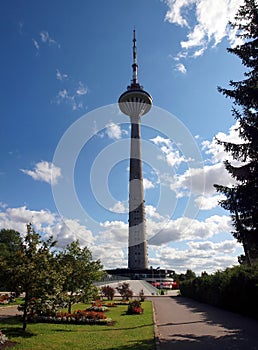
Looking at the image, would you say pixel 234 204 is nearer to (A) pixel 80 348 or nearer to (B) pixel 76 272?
(A) pixel 80 348

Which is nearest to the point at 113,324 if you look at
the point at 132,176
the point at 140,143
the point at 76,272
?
the point at 76,272

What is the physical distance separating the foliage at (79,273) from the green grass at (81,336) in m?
3.83

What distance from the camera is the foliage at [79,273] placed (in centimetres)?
1903

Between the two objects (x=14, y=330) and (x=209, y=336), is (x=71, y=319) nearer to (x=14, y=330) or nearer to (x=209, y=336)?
(x=14, y=330)

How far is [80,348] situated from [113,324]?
21.0 feet

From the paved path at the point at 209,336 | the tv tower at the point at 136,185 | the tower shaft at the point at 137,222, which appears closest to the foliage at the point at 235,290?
the paved path at the point at 209,336

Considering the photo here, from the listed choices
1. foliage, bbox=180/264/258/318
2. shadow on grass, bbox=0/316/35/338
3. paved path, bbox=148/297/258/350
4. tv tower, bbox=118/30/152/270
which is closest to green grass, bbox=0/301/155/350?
shadow on grass, bbox=0/316/35/338

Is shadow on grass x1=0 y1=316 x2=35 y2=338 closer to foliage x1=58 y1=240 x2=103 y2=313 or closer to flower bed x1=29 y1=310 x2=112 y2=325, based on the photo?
flower bed x1=29 y1=310 x2=112 y2=325

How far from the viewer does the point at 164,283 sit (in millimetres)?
83688

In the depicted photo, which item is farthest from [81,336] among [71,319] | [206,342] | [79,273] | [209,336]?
[79,273]

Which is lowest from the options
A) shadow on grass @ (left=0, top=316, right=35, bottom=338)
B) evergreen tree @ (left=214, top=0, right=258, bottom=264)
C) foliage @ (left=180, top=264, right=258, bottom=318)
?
shadow on grass @ (left=0, top=316, right=35, bottom=338)

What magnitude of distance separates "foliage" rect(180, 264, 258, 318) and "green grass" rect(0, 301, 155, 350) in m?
7.11

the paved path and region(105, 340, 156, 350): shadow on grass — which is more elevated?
region(105, 340, 156, 350): shadow on grass

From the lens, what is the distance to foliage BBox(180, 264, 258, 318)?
18641 mm
